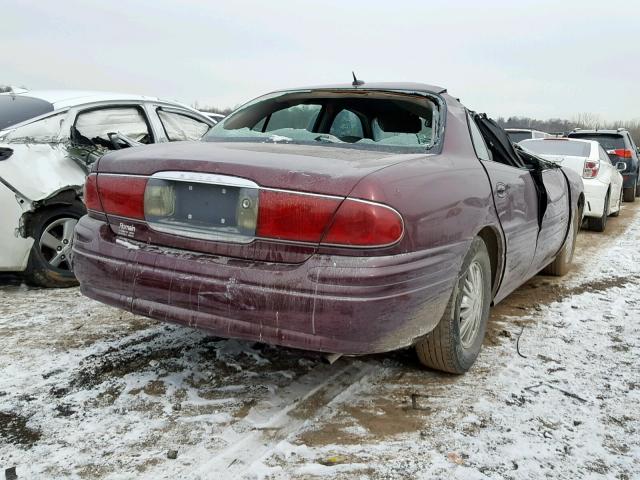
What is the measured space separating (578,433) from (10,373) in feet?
8.71

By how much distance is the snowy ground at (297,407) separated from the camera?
6.79 ft

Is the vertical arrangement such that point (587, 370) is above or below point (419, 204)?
below

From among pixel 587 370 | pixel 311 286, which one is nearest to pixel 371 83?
pixel 311 286

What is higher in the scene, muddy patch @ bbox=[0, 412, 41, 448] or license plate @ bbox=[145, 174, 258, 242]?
license plate @ bbox=[145, 174, 258, 242]

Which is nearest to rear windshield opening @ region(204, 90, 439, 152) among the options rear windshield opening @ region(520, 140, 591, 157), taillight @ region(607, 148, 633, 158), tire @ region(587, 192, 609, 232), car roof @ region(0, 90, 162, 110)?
car roof @ region(0, 90, 162, 110)

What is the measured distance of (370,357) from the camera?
311 centimetres

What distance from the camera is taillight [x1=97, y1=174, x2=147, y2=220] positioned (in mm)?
2463

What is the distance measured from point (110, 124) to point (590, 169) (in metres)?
6.69

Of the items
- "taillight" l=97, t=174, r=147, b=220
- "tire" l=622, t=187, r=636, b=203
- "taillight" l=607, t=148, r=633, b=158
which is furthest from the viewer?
"tire" l=622, t=187, r=636, b=203

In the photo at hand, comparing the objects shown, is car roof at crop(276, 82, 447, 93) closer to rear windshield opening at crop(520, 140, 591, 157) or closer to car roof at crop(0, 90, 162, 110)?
car roof at crop(0, 90, 162, 110)

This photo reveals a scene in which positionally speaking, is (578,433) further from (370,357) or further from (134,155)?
(134,155)

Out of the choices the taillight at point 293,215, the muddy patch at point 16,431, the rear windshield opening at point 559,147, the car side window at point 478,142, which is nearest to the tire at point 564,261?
the car side window at point 478,142

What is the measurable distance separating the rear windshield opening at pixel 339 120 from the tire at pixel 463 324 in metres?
0.65

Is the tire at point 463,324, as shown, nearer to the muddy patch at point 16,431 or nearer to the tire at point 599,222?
the muddy patch at point 16,431
